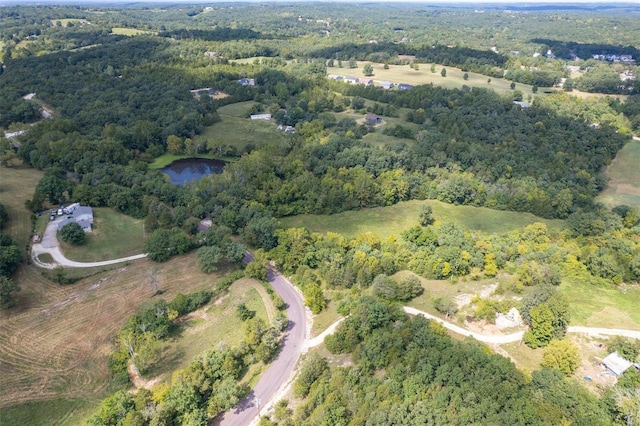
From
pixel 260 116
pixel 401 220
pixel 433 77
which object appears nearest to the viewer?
pixel 401 220

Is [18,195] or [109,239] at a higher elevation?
[18,195]

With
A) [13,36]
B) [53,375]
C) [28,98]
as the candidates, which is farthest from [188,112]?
[13,36]

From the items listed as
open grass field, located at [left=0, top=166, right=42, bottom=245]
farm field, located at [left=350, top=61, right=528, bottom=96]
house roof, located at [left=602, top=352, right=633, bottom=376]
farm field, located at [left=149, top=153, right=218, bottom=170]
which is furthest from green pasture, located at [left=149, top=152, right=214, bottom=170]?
farm field, located at [left=350, top=61, right=528, bottom=96]

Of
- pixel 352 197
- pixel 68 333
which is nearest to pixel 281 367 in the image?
pixel 68 333

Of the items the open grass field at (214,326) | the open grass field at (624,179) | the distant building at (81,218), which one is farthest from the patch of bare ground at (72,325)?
the open grass field at (624,179)

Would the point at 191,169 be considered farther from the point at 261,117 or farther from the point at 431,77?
the point at 431,77
